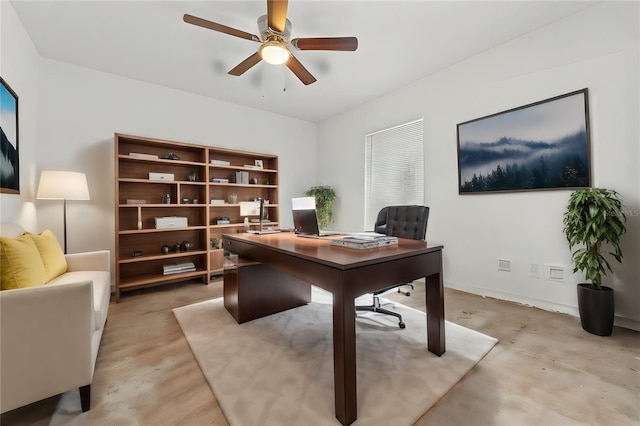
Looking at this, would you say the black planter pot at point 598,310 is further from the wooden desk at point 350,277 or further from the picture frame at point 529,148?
the wooden desk at point 350,277

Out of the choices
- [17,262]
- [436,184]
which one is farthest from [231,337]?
[436,184]

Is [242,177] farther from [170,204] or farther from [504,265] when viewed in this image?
[504,265]

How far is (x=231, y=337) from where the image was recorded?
2059 millimetres

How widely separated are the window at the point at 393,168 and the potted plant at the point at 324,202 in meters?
0.73

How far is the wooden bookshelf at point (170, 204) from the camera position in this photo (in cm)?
323

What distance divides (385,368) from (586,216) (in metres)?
2.10

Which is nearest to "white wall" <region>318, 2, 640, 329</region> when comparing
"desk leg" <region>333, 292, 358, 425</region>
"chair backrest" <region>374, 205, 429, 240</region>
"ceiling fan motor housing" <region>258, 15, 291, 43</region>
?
"chair backrest" <region>374, 205, 429, 240</region>

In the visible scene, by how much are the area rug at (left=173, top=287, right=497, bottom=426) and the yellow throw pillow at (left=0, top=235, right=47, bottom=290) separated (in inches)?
41.4

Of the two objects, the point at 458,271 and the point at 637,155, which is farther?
the point at 458,271

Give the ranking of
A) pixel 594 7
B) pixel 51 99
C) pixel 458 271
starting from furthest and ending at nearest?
pixel 458 271 → pixel 51 99 → pixel 594 7

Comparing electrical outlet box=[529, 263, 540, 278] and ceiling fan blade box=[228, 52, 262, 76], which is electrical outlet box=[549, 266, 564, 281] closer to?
electrical outlet box=[529, 263, 540, 278]

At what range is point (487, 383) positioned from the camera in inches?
59.2

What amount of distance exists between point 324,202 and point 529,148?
3062 millimetres

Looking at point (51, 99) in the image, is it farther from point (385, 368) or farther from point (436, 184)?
point (436, 184)
